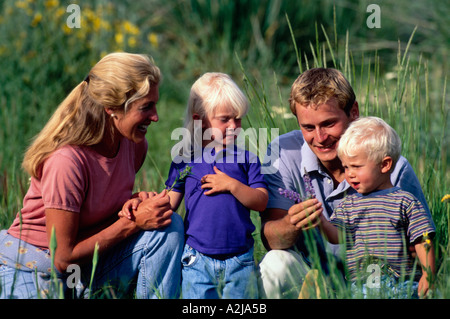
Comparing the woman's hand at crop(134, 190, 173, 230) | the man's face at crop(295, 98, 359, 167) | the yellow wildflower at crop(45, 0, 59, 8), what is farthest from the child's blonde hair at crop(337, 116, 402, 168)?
the yellow wildflower at crop(45, 0, 59, 8)

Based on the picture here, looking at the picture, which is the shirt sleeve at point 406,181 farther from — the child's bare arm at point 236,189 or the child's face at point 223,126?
the child's face at point 223,126

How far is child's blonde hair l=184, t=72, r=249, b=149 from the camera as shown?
269cm

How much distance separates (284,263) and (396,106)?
128cm

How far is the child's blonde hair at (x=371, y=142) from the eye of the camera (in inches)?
97.6

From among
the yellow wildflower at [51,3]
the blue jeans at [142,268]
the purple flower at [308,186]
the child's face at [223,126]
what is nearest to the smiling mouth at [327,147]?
the purple flower at [308,186]

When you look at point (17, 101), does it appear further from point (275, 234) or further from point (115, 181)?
point (275, 234)

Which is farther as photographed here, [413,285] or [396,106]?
[396,106]

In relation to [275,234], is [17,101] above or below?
above

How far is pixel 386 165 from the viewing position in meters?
2.53

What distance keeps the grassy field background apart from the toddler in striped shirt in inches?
69.3

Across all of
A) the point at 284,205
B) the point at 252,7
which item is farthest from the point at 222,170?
the point at 252,7

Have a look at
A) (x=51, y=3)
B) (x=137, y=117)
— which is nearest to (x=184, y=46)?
(x=51, y=3)

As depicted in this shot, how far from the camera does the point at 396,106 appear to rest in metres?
3.36

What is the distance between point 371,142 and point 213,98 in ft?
2.33
